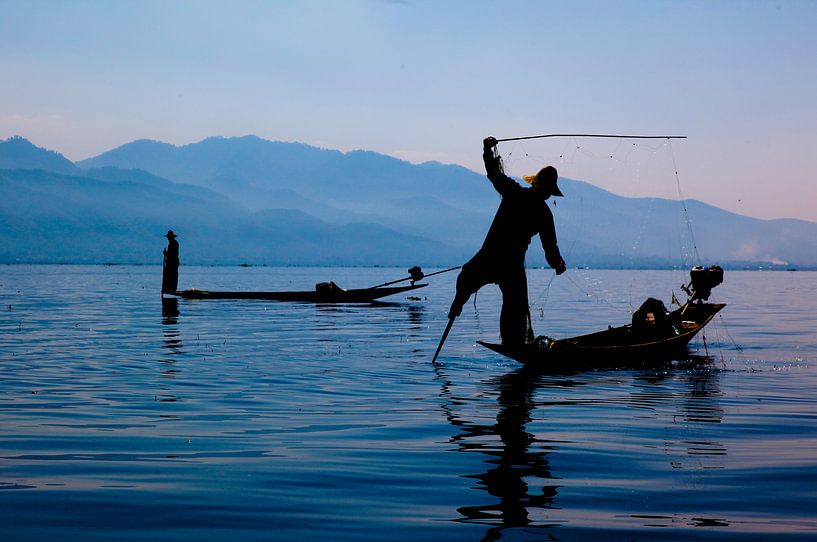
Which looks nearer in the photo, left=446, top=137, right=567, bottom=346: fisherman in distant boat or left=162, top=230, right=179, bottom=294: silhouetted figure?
left=446, top=137, right=567, bottom=346: fisherman in distant boat

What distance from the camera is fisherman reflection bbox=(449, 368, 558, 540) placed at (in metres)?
6.31

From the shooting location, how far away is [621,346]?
56.4 ft

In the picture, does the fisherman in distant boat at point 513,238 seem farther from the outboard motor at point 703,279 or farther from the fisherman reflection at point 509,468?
the outboard motor at point 703,279

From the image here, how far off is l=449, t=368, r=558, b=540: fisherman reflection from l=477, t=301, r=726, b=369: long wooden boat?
3717 mm

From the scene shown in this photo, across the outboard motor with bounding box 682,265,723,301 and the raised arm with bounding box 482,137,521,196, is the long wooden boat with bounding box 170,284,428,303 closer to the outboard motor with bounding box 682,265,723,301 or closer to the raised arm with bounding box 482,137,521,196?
the outboard motor with bounding box 682,265,723,301

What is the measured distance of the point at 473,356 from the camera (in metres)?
19.3

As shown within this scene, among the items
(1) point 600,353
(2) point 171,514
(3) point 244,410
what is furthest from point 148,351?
(2) point 171,514

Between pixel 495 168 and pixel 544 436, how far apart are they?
6.60 m

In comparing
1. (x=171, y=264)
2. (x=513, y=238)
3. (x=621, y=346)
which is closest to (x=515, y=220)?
(x=513, y=238)

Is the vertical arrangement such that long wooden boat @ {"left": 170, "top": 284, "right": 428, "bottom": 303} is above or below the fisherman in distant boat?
below

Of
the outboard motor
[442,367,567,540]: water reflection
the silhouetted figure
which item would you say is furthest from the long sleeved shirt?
the silhouetted figure

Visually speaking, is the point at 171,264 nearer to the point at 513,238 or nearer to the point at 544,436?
the point at 513,238

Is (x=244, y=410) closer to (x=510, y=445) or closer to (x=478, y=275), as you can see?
(x=510, y=445)

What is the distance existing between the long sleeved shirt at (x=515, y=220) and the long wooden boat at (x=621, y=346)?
1.68 m
